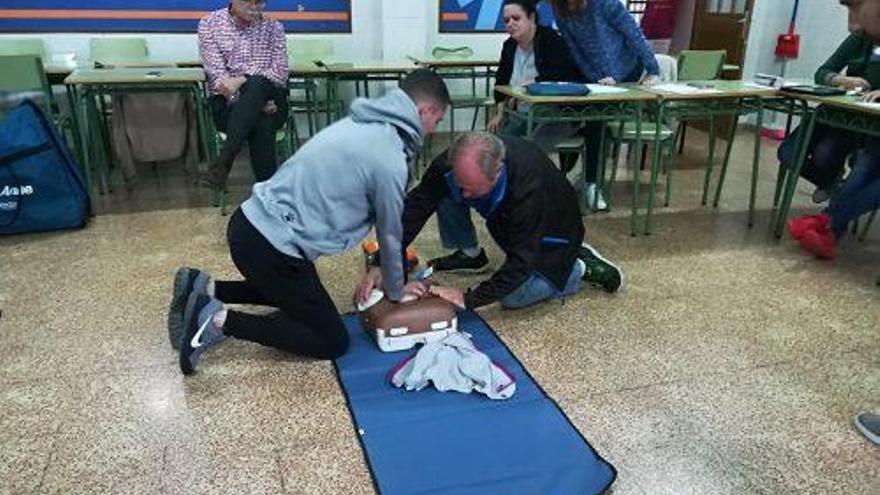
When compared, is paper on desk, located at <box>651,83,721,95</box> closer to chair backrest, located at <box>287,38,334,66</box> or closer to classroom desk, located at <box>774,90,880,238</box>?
classroom desk, located at <box>774,90,880,238</box>

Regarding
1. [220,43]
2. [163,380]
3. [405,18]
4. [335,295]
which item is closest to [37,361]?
[163,380]

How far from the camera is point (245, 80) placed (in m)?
3.64

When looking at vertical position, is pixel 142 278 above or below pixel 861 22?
below

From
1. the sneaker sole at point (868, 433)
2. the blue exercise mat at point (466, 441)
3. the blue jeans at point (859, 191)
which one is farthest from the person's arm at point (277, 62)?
the sneaker sole at point (868, 433)

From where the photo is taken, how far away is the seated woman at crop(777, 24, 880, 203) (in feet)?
10.6

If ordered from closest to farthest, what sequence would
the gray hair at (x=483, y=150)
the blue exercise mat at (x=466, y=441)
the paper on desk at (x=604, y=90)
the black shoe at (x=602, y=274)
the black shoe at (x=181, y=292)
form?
the blue exercise mat at (x=466, y=441)
the gray hair at (x=483, y=150)
the black shoe at (x=181, y=292)
the black shoe at (x=602, y=274)
the paper on desk at (x=604, y=90)

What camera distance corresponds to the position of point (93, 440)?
5.98 feet

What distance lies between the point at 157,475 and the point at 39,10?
4.42m

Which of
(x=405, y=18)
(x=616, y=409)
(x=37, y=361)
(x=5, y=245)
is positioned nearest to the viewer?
(x=616, y=409)

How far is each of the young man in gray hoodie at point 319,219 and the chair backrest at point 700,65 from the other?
3293mm

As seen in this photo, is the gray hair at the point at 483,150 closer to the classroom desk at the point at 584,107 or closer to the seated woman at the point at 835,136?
the classroom desk at the point at 584,107

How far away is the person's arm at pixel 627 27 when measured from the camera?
11.3 ft

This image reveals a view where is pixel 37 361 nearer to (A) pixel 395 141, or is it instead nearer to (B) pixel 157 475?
(B) pixel 157 475

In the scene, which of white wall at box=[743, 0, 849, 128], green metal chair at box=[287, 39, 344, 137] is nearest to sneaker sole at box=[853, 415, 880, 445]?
green metal chair at box=[287, 39, 344, 137]
